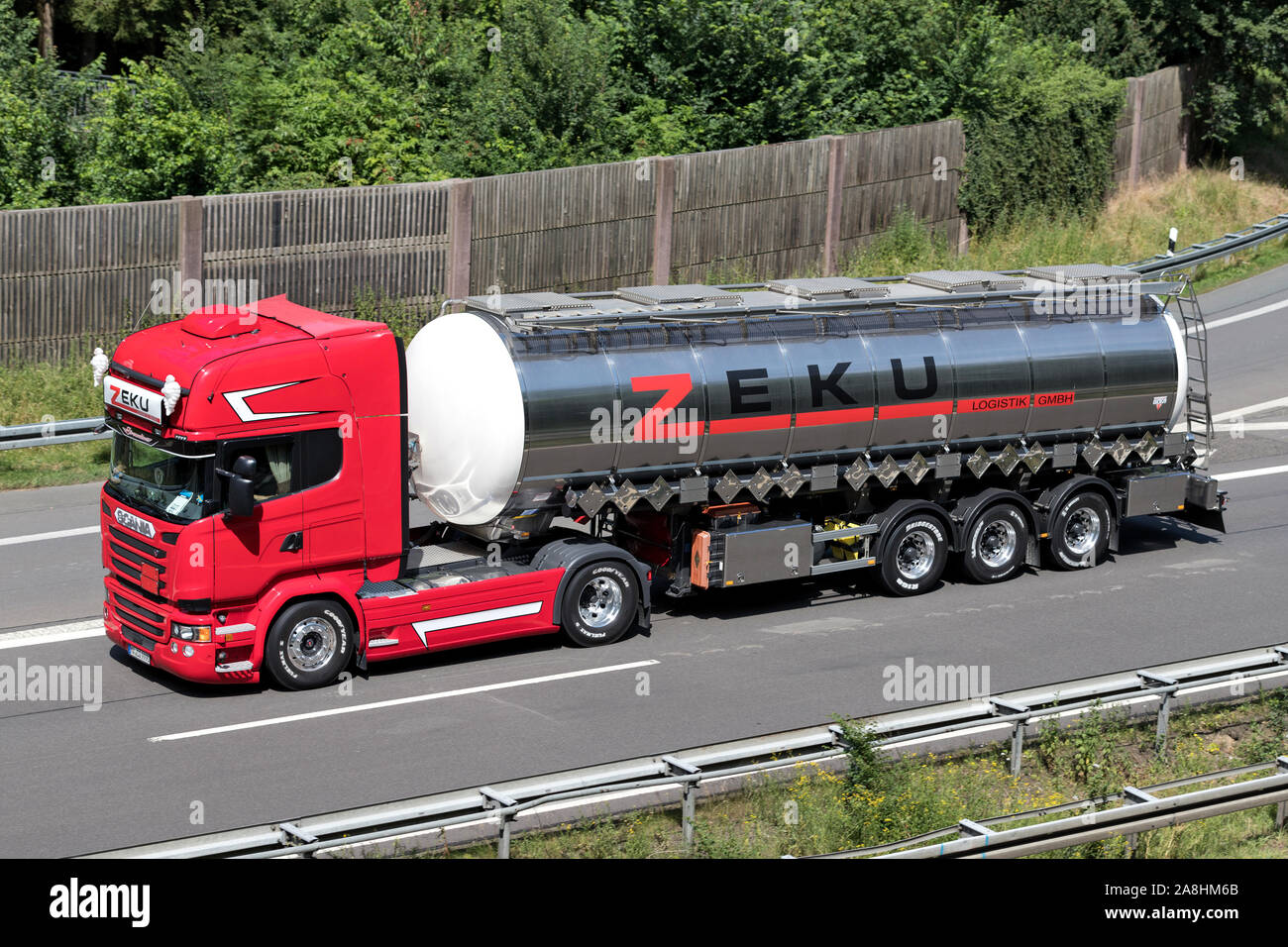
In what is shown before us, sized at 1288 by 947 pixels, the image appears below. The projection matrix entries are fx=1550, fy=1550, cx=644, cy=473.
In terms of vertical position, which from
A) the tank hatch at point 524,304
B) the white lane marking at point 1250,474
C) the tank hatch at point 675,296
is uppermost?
the tank hatch at point 675,296

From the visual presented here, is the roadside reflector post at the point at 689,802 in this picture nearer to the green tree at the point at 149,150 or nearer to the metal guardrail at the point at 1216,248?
the green tree at the point at 149,150

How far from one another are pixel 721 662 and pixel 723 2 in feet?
62.3

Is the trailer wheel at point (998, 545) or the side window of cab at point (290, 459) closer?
the side window of cab at point (290, 459)

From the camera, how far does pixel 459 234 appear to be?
25453mm

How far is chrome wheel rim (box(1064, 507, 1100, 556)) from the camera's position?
61.6ft

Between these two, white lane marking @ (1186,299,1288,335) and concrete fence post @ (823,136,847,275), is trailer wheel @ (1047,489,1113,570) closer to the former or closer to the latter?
concrete fence post @ (823,136,847,275)

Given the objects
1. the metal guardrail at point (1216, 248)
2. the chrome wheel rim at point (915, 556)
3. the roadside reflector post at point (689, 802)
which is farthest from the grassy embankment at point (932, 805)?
the metal guardrail at point (1216, 248)

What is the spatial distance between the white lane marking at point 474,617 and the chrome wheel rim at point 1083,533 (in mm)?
7125

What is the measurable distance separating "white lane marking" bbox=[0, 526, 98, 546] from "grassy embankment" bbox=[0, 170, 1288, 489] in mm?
2203

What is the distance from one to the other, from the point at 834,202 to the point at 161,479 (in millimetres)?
18970

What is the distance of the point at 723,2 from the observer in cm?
3069

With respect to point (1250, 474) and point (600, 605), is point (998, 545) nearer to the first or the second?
point (600, 605)

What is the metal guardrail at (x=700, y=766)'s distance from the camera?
980 centimetres
